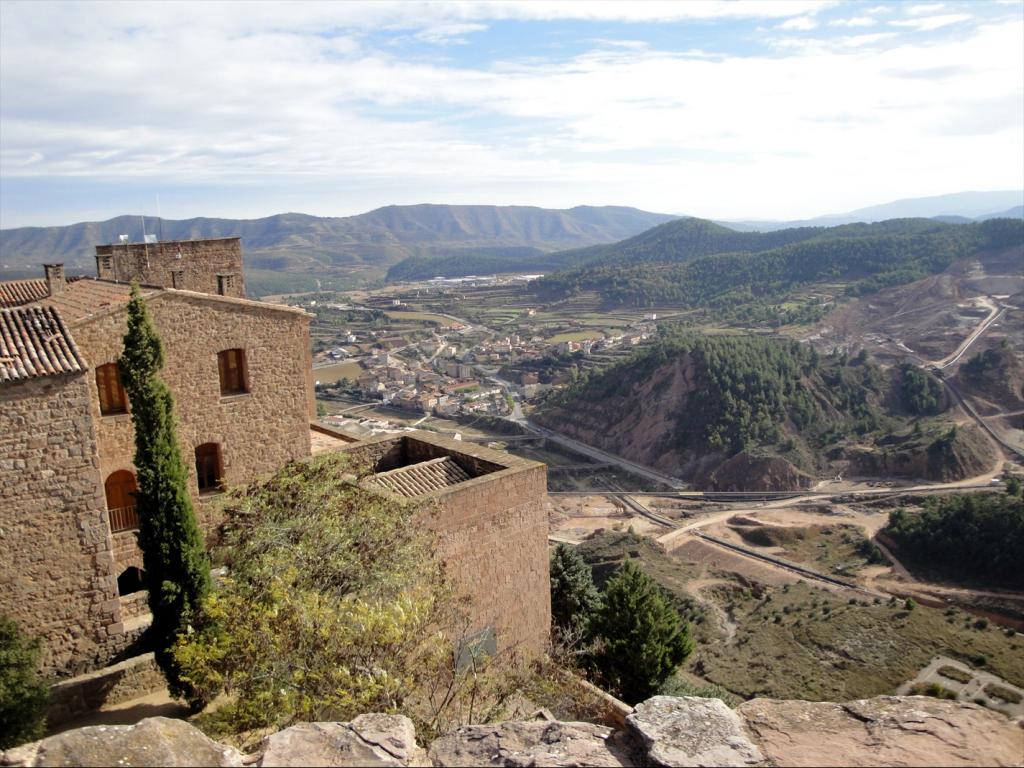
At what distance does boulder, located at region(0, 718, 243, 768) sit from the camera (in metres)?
4.13

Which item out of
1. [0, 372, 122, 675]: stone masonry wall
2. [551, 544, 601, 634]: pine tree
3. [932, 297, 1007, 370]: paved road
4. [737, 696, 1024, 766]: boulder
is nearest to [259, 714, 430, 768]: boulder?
[737, 696, 1024, 766]: boulder

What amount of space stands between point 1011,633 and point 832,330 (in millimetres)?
78306

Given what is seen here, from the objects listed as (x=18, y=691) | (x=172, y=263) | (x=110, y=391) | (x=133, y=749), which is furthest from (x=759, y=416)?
(x=133, y=749)

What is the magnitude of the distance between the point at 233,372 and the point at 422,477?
18.1ft

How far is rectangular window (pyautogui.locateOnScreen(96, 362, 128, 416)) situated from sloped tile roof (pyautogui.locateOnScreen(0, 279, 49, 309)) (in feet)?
21.9

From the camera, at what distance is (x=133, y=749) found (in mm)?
4250

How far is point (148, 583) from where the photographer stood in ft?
39.9

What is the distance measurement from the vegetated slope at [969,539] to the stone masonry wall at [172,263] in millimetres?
45216

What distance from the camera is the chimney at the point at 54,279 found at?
1848cm

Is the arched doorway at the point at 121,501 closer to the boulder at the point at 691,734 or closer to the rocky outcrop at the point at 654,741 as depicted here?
the rocky outcrop at the point at 654,741

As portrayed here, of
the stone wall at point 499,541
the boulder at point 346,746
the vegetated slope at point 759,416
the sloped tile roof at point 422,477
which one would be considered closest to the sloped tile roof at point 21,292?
the stone wall at point 499,541

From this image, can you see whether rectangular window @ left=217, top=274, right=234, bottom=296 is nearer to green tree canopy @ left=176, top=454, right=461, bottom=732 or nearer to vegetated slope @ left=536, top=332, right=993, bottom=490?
green tree canopy @ left=176, top=454, right=461, bottom=732

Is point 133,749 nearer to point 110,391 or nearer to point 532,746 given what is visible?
point 532,746

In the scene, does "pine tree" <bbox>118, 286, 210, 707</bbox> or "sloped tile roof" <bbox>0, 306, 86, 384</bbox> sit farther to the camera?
"pine tree" <bbox>118, 286, 210, 707</bbox>
